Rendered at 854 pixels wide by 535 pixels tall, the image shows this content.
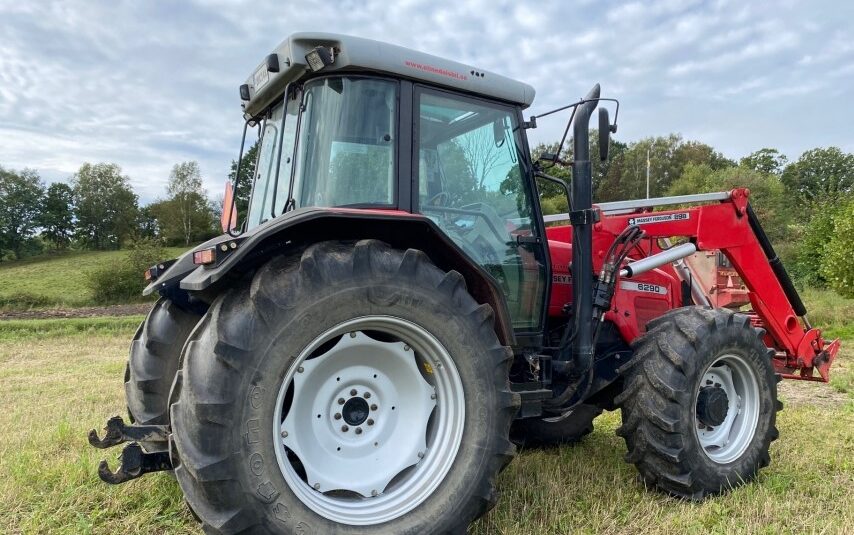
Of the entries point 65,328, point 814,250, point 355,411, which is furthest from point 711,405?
point 814,250

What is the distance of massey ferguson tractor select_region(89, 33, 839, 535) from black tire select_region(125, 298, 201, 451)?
0.01m

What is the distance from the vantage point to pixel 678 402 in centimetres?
345

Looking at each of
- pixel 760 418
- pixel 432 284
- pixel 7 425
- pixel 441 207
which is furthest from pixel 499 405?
pixel 7 425

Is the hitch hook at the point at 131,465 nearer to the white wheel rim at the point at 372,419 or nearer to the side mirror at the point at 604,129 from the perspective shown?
the white wheel rim at the point at 372,419

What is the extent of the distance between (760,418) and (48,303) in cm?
2928

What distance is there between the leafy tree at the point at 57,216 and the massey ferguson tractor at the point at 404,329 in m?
60.2

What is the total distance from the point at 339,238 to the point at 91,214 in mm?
61510

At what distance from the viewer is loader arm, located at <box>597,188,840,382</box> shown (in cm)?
430

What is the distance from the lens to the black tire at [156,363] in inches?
137

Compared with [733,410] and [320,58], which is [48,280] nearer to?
[320,58]

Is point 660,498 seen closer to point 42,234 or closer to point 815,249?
point 815,249

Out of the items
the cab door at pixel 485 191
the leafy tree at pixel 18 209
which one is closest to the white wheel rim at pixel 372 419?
the cab door at pixel 485 191

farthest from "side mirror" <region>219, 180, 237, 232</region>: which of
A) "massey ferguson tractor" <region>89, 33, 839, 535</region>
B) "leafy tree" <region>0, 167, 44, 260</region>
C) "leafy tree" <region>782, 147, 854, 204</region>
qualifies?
"leafy tree" <region>782, 147, 854, 204</region>

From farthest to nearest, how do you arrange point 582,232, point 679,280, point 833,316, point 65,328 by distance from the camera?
1. point 65,328
2. point 833,316
3. point 679,280
4. point 582,232
